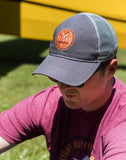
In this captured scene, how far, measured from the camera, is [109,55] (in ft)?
4.17

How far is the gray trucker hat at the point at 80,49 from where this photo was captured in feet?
4.03

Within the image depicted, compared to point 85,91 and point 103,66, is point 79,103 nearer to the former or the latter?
point 85,91

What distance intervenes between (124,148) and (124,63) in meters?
6.50

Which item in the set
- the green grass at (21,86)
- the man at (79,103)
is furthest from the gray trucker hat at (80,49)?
the green grass at (21,86)

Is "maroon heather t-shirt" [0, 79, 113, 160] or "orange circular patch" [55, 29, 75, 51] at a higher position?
"orange circular patch" [55, 29, 75, 51]

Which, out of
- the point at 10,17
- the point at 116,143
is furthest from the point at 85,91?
the point at 10,17

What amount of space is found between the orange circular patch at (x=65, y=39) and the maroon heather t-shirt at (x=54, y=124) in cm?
39

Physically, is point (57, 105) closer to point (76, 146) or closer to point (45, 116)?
point (45, 116)

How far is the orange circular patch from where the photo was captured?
1246mm

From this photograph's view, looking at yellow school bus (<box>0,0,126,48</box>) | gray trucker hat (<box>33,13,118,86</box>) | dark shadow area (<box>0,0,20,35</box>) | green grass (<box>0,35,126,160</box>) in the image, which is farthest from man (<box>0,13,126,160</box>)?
dark shadow area (<box>0,0,20,35</box>)

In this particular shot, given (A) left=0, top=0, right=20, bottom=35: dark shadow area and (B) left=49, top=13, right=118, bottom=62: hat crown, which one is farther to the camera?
(A) left=0, top=0, right=20, bottom=35: dark shadow area

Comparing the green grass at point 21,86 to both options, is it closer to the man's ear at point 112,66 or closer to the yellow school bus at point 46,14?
the yellow school bus at point 46,14

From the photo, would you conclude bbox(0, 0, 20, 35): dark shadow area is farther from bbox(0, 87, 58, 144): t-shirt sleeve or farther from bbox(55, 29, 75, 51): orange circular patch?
bbox(55, 29, 75, 51): orange circular patch

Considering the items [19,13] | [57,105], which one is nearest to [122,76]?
[19,13]
